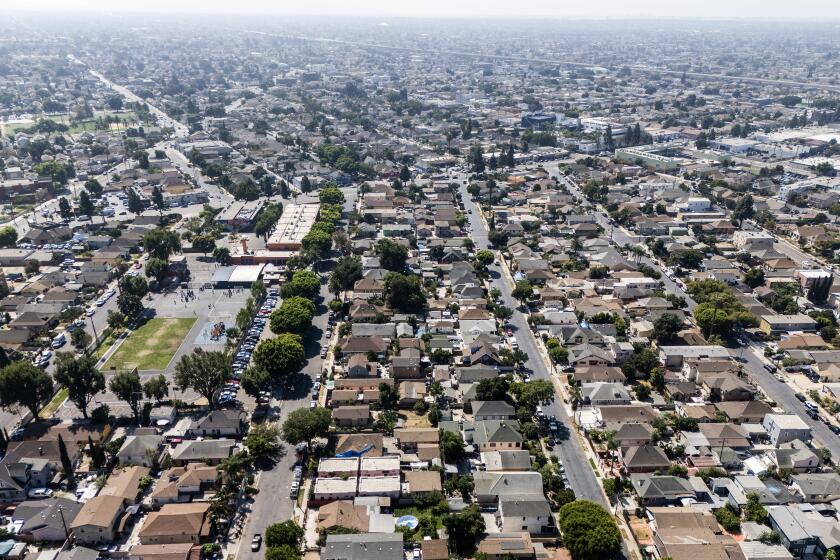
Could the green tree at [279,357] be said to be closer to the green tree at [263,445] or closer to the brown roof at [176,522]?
the green tree at [263,445]

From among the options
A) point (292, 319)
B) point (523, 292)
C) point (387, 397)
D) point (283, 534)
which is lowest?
point (387, 397)

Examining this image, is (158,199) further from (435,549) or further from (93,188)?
(435,549)

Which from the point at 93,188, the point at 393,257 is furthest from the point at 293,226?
the point at 93,188

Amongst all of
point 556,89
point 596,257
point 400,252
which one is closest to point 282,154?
point 400,252

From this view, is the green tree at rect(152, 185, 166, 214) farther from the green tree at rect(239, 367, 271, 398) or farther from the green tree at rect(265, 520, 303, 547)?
the green tree at rect(265, 520, 303, 547)

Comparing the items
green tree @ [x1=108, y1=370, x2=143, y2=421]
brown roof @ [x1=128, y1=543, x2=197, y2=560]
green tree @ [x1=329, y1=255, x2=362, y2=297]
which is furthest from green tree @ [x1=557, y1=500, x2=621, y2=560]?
green tree @ [x1=329, y1=255, x2=362, y2=297]

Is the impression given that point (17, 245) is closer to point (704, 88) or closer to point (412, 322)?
point (412, 322)

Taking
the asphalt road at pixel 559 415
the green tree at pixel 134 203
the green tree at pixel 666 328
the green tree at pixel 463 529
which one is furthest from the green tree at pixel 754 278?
the green tree at pixel 134 203
